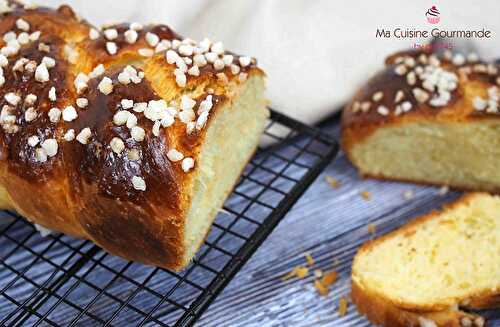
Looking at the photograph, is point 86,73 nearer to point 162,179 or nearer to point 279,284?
point 162,179

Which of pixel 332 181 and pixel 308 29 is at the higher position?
pixel 308 29

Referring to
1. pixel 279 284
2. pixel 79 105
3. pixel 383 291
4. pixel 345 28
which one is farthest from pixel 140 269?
pixel 345 28

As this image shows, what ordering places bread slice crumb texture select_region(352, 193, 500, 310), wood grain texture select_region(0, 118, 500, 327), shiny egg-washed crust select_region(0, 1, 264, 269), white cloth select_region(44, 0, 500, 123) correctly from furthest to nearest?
white cloth select_region(44, 0, 500, 123) → wood grain texture select_region(0, 118, 500, 327) → bread slice crumb texture select_region(352, 193, 500, 310) → shiny egg-washed crust select_region(0, 1, 264, 269)

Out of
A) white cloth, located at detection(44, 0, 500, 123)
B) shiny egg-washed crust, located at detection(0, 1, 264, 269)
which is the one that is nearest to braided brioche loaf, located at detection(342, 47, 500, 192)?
white cloth, located at detection(44, 0, 500, 123)

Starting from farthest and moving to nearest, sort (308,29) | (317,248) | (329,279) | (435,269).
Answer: (308,29), (317,248), (329,279), (435,269)

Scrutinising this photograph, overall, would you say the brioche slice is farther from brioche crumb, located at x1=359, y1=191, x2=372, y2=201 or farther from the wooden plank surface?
brioche crumb, located at x1=359, y1=191, x2=372, y2=201

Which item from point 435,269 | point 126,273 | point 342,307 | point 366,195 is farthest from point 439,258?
point 126,273

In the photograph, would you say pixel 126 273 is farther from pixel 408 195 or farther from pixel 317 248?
pixel 408 195
